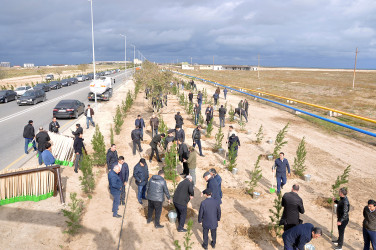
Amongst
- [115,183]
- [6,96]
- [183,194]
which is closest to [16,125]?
[6,96]

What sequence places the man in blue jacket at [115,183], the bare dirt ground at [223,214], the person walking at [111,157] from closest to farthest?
the bare dirt ground at [223,214] < the man in blue jacket at [115,183] < the person walking at [111,157]

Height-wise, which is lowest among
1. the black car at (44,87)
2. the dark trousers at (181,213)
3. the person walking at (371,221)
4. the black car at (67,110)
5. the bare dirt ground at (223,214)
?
the bare dirt ground at (223,214)

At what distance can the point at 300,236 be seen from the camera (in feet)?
16.0

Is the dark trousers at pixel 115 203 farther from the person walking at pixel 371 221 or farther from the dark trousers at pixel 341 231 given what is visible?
the person walking at pixel 371 221

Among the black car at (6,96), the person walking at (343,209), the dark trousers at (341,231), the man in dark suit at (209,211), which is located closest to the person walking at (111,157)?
the man in dark suit at (209,211)

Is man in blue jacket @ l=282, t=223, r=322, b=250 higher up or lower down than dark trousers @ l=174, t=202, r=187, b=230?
higher up

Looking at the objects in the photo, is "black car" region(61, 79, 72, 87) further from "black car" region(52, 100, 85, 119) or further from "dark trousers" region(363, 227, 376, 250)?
"dark trousers" region(363, 227, 376, 250)

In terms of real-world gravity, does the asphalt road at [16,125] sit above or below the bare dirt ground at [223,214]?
above

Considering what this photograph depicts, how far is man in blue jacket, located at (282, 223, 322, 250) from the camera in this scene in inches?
187

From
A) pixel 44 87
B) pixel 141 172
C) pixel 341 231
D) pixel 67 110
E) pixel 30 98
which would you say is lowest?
pixel 341 231

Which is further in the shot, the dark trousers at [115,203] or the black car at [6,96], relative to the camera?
the black car at [6,96]

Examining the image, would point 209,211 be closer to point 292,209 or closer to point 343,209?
point 292,209

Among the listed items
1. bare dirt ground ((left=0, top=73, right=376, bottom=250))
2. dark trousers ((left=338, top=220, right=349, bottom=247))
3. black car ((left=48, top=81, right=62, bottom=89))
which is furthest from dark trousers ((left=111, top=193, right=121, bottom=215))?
black car ((left=48, top=81, right=62, bottom=89))

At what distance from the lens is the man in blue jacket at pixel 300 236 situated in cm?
476
